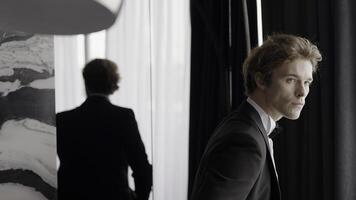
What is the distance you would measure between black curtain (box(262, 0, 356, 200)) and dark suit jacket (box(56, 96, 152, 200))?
3.81 feet

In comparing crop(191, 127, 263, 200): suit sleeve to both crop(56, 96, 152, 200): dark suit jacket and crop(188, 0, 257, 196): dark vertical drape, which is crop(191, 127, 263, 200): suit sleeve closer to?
crop(56, 96, 152, 200): dark suit jacket

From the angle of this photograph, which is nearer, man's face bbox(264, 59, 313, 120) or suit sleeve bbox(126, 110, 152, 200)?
suit sleeve bbox(126, 110, 152, 200)

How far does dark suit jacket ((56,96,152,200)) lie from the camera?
1.09 m

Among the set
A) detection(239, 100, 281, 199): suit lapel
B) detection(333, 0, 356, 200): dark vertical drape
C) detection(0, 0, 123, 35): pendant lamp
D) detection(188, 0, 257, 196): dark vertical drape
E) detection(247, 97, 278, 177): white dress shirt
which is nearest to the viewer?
detection(0, 0, 123, 35): pendant lamp

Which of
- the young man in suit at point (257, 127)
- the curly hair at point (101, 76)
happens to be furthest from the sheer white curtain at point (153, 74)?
the young man in suit at point (257, 127)

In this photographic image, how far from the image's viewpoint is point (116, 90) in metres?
1.11

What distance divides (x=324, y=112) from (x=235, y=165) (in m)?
1.09

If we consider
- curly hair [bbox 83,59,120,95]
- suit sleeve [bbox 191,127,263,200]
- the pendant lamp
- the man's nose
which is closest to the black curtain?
the man's nose

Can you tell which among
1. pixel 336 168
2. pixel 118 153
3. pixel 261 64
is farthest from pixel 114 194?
pixel 336 168

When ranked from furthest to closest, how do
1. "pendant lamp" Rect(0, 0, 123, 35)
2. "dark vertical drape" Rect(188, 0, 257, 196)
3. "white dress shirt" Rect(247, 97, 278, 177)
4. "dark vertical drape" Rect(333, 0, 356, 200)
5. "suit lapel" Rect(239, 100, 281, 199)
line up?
"dark vertical drape" Rect(333, 0, 356, 200)
"dark vertical drape" Rect(188, 0, 257, 196)
"white dress shirt" Rect(247, 97, 278, 177)
"suit lapel" Rect(239, 100, 281, 199)
"pendant lamp" Rect(0, 0, 123, 35)

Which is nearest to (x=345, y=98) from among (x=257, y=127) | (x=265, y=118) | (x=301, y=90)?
(x=301, y=90)

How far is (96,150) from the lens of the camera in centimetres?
112

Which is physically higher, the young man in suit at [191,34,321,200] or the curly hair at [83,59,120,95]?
the curly hair at [83,59,120,95]

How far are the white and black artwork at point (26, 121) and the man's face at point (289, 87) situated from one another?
2.23 ft
